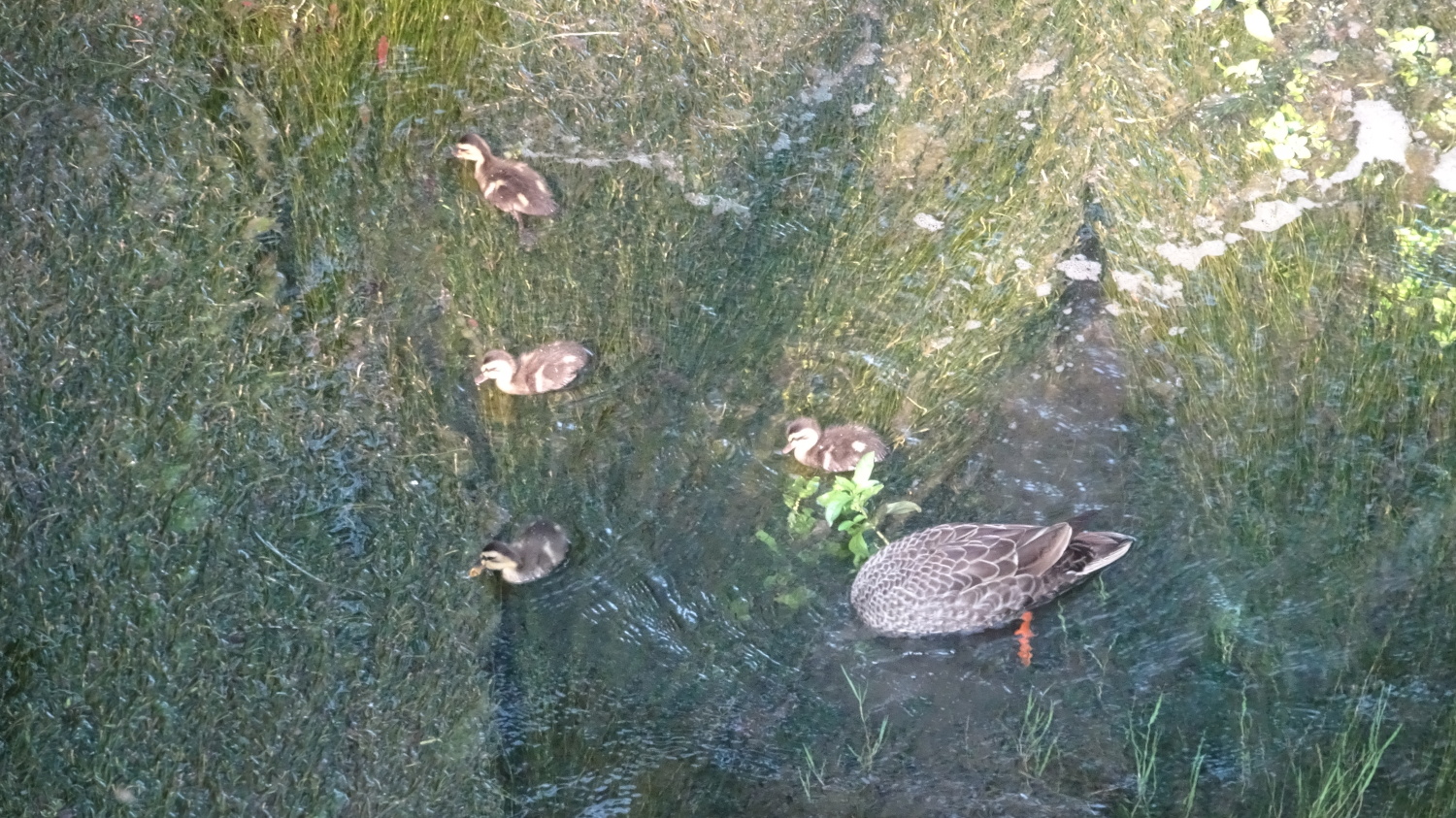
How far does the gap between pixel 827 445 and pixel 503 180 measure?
1.07 metres

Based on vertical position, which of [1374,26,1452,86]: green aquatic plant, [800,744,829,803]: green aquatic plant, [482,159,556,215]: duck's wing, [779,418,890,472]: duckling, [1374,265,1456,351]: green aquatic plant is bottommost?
[800,744,829,803]: green aquatic plant

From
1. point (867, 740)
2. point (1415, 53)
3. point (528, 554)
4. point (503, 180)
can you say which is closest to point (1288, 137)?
point (1415, 53)

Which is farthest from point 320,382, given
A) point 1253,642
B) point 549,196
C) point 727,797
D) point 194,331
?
point 1253,642

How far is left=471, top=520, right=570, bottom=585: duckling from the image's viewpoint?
2.33 m

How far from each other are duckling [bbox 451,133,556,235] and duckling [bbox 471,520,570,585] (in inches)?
31.6

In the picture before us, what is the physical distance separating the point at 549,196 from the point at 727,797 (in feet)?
5.10

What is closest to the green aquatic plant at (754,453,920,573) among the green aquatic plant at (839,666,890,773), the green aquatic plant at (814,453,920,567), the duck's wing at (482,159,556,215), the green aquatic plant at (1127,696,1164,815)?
the green aquatic plant at (814,453,920,567)

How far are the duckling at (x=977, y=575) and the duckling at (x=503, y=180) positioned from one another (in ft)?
4.16

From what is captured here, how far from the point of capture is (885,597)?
246 cm

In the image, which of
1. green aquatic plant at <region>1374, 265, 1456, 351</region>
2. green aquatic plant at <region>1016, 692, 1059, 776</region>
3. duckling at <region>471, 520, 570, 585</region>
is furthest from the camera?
green aquatic plant at <region>1374, 265, 1456, 351</region>

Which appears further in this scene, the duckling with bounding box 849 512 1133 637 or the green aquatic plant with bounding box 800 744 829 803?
the duckling with bounding box 849 512 1133 637

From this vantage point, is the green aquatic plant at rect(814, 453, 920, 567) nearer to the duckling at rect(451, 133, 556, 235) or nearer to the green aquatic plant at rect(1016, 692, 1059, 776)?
the green aquatic plant at rect(1016, 692, 1059, 776)

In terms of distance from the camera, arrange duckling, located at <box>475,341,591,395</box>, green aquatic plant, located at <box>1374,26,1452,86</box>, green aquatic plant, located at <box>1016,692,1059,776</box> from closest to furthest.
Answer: green aquatic plant, located at <box>1016,692,1059,776</box>
duckling, located at <box>475,341,591,395</box>
green aquatic plant, located at <box>1374,26,1452,86</box>

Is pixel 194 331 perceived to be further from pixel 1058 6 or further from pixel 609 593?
pixel 1058 6
